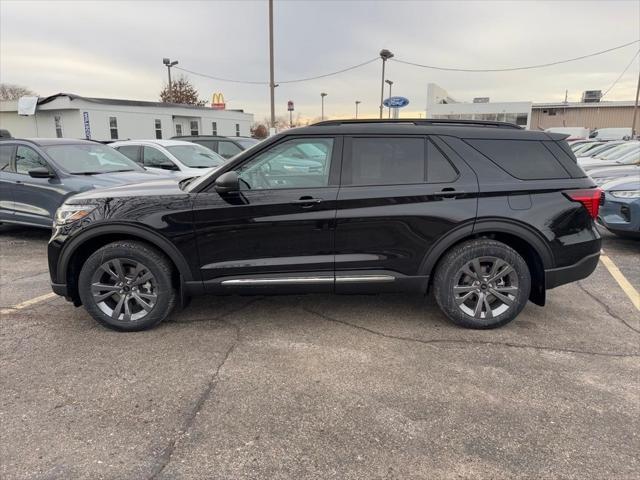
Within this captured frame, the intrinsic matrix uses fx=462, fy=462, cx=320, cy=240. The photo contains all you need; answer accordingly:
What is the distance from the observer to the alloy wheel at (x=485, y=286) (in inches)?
155

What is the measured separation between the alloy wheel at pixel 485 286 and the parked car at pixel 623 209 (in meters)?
3.86

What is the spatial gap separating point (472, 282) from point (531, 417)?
54.3 inches

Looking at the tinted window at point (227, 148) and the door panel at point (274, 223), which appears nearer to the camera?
the door panel at point (274, 223)

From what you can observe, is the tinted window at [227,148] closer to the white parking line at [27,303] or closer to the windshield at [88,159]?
the windshield at [88,159]

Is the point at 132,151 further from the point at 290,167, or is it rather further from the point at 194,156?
the point at 290,167

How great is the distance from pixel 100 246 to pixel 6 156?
16.3ft

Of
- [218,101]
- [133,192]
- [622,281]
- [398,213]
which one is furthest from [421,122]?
[218,101]

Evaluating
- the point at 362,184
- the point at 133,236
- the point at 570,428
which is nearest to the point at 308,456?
the point at 570,428

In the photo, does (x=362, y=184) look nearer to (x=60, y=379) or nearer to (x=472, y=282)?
(x=472, y=282)

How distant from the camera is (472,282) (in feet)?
13.1

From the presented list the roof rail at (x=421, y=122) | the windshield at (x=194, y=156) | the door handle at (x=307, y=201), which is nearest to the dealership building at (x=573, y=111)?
the windshield at (x=194, y=156)

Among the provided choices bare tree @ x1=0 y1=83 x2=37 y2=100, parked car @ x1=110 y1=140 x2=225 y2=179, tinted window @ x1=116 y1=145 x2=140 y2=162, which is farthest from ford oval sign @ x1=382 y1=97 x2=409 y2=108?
bare tree @ x1=0 y1=83 x2=37 y2=100

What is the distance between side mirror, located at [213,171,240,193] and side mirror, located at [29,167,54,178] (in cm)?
474

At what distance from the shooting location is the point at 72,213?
13.0ft
